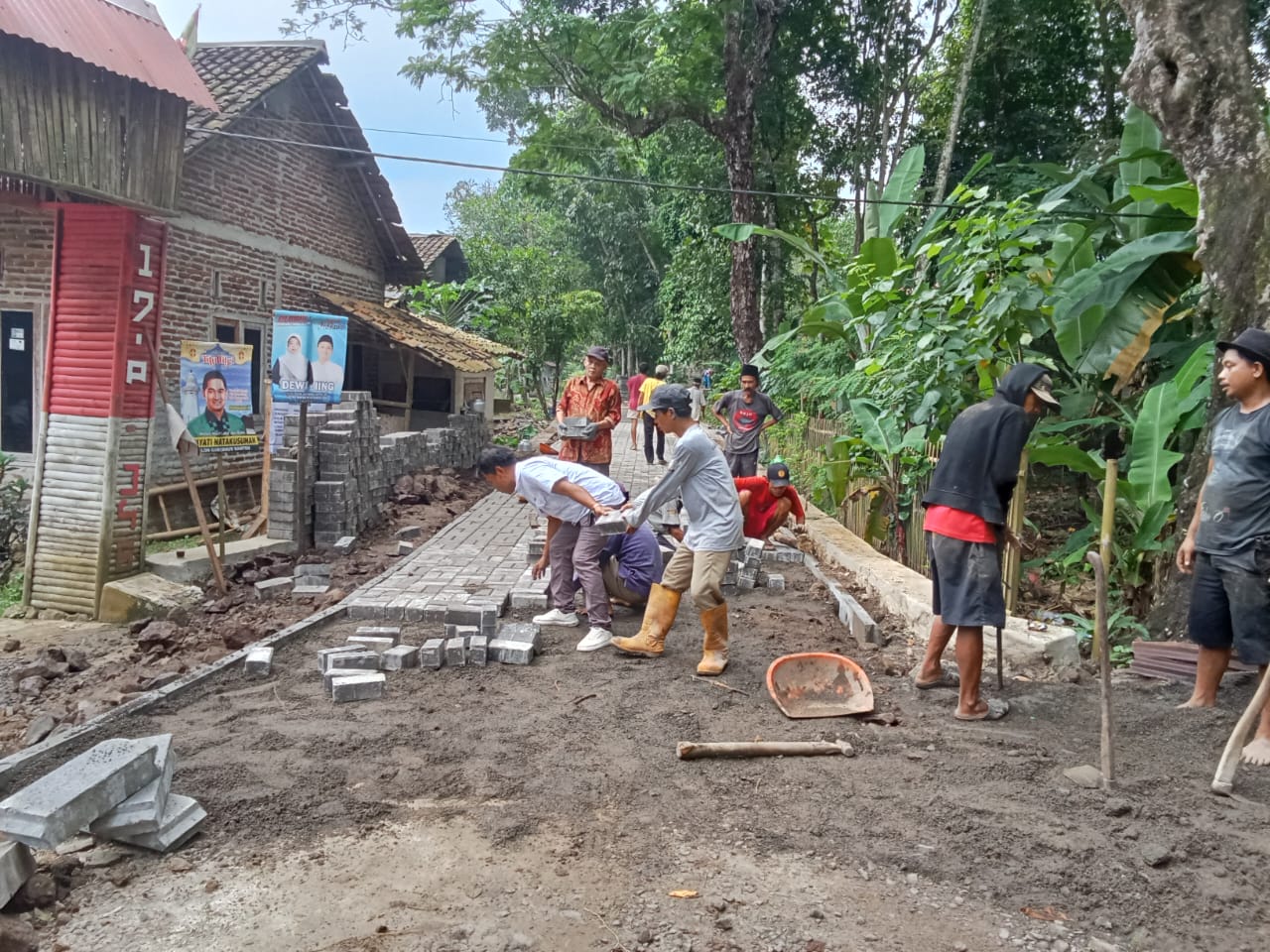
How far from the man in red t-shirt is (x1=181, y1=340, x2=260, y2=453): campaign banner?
633 cm

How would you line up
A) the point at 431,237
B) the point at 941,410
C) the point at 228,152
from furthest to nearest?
the point at 431,237, the point at 228,152, the point at 941,410

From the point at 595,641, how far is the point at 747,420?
14.3ft

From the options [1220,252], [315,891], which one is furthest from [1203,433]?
[315,891]

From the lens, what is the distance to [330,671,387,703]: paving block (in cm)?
488

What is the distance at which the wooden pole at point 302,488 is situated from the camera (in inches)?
365

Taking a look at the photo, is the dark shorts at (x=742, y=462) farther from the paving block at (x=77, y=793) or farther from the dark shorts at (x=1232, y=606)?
the paving block at (x=77, y=793)

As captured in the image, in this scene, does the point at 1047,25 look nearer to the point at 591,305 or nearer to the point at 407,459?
the point at 407,459

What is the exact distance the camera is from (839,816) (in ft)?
11.5

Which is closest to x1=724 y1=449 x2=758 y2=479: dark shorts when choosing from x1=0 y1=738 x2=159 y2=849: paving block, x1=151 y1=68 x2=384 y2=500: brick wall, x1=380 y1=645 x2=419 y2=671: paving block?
x1=380 y1=645 x2=419 y2=671: paving block

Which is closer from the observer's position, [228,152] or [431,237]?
[228,152]

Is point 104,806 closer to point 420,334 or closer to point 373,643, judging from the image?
point 373,643

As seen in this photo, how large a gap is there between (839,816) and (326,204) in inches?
577

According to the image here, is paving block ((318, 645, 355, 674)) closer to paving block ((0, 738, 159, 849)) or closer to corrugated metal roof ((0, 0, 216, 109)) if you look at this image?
paving block ((0, 738, 159, 849))

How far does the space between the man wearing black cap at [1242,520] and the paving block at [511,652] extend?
3682mm
